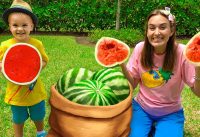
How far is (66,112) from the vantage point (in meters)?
2.84

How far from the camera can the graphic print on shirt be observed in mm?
3711

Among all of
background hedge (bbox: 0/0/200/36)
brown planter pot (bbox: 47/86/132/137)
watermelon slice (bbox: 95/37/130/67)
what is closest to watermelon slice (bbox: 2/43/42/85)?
brown planter pot (bbox: 47/86/132/137)

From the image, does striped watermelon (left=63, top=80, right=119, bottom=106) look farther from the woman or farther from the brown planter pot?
the woman

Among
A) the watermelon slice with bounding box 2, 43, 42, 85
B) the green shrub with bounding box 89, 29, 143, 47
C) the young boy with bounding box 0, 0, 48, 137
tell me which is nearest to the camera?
the watermelon slice with bounding box 2, 43, 42, 85

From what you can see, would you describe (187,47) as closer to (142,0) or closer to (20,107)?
(20,107)

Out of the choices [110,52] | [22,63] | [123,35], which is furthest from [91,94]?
[123,35]

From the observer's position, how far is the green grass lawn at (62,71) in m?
4.50

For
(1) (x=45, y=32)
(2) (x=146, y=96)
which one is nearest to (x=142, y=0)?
(1) (x=45, y=32)

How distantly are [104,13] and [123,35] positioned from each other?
1.68 metres

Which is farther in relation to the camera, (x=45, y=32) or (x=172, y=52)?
(x=45, y=32)

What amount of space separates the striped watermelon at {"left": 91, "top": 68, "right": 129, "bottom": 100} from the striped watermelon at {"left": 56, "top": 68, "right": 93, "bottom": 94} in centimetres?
10

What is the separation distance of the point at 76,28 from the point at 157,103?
902 cm

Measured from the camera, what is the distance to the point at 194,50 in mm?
3148

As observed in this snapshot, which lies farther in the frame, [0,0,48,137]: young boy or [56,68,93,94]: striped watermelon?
[0,0,48,137]: young boy
